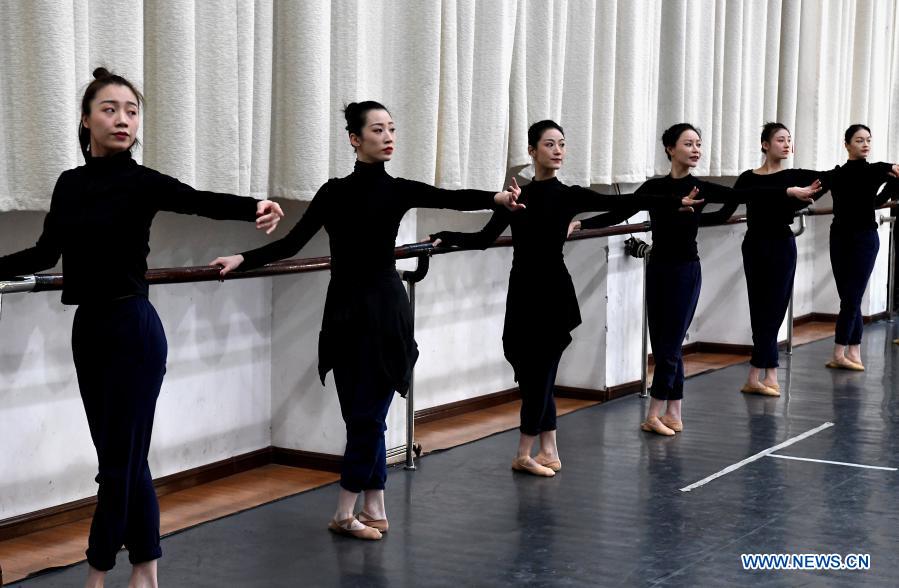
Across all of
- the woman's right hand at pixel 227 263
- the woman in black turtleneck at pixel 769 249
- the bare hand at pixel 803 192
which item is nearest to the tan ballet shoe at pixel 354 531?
the woman's right hand at pixel 227 263

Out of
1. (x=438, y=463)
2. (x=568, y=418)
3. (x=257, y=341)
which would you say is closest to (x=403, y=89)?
(x=257, y=341)

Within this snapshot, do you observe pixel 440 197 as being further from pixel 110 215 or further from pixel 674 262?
pixel 674 262

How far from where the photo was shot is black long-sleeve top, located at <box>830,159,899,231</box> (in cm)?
694

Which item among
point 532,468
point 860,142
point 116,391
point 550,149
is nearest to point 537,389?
point 532,468

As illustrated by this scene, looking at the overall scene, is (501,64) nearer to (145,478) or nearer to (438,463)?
(438,463)

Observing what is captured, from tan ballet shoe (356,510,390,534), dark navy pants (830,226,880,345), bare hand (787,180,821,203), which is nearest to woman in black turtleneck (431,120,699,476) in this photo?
tan ballet shoe (356,510,390,534)

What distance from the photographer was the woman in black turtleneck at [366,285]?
12.0 feet

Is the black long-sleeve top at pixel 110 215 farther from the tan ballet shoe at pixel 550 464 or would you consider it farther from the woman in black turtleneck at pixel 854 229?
the woman in black turtleneck at pixel 854 229

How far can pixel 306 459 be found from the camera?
15.5 feet

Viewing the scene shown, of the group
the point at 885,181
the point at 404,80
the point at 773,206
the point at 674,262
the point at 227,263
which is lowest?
the point at 674,262

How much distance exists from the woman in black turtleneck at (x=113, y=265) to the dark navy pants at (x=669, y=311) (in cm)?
273

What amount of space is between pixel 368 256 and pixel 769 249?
3043 mm

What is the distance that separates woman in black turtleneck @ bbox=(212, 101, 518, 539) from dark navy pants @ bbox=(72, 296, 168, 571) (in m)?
0.88

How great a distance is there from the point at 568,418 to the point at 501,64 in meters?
1.70
